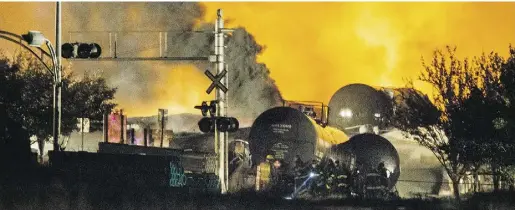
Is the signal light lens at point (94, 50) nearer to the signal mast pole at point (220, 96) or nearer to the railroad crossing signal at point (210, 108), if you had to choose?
the railroad crossing signal at point (210, 108)

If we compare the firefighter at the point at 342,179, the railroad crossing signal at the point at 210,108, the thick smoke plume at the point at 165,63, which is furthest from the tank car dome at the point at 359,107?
the thick smoke plume at the point at 165,63

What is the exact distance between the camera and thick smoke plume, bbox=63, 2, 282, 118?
6694 cm

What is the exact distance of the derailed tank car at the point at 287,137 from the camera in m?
36.0

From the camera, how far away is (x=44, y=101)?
58.6 metres

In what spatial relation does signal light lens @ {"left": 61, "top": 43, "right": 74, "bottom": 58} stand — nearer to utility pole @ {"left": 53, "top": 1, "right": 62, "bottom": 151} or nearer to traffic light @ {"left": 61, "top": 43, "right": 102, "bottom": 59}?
traffic light @ {"left": 61, "top": 43, "right": 102, "bottom": 59}

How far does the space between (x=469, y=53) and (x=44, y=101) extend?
28440 mm

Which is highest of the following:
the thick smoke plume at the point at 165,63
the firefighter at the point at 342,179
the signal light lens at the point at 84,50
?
the thick smoke plume at the point at 165,63

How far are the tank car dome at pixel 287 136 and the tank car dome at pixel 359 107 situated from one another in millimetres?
10338

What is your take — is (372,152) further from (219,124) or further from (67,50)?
(67,50)

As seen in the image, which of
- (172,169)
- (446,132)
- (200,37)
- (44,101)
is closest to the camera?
(172,169)

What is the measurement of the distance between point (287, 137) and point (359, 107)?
1159 centimetres

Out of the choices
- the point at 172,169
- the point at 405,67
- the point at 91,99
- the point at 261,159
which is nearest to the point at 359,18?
the point at 405,67

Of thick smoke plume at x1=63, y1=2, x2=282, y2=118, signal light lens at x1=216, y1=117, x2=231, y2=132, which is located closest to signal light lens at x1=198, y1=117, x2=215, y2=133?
signal light lens at x1=216, y1=117, x2=231, y2=132

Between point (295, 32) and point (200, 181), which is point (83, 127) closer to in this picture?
point (200, 181)
